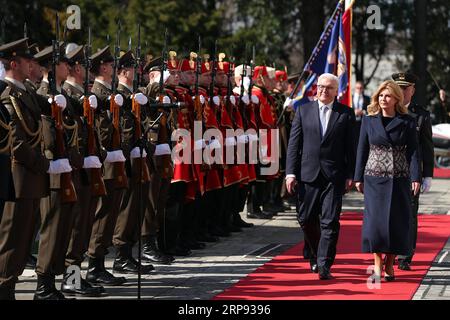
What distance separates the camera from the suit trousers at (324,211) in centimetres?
1016

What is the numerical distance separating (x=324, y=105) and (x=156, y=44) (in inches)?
663

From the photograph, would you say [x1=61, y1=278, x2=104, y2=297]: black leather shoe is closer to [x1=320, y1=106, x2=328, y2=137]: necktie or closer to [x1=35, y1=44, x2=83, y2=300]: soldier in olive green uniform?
[x1=35, y1=44, x2=83, y2=300]: soldier in olive green uniform

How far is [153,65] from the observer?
11422 millimetres

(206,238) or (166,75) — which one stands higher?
(166,75)

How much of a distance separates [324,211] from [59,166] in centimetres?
269

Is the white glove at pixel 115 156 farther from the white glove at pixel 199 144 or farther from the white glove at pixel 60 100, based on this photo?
the white glove at pixel 199 144

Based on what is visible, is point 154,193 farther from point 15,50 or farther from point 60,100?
point 15,50

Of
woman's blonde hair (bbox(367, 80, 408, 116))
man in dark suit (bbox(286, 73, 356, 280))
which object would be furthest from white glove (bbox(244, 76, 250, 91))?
woman's blonde hair (bbox(367, 80, 408, 116))

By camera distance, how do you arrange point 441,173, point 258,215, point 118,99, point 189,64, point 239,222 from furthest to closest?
1. point 441,173
2. point 258,215
3. point 239,222
4. point 189,64
5. point 118,99

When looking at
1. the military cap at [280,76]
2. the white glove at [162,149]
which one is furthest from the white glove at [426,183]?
the military cap at [280,76]

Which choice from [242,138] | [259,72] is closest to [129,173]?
[242,138]

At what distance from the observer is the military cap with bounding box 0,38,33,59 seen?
8234mm

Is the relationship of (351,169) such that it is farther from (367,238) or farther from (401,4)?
(401,4)

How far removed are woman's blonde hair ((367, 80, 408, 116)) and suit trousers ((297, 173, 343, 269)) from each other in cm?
74
